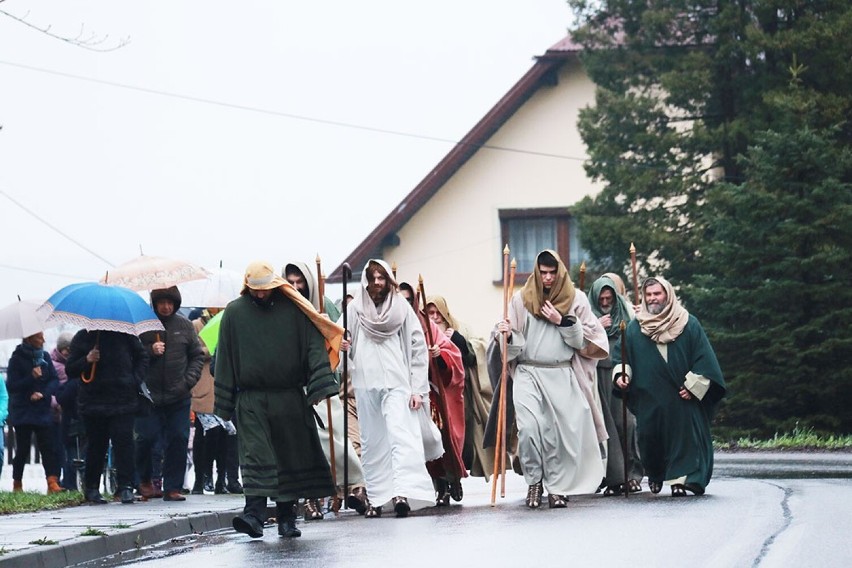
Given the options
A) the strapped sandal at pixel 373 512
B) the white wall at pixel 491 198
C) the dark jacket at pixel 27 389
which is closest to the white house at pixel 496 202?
the white wall at pixel 491 198

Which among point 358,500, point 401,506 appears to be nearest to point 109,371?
point 358,500

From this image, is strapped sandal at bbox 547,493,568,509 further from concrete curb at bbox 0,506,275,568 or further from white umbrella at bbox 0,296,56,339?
white umbrella at bbox 0,296,56,339

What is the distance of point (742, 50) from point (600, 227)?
4.03 meters

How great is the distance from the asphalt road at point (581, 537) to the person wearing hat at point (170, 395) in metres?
1.97

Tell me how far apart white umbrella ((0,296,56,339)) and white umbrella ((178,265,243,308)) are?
5.64 ft

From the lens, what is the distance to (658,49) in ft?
110

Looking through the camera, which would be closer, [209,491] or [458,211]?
[209,491]

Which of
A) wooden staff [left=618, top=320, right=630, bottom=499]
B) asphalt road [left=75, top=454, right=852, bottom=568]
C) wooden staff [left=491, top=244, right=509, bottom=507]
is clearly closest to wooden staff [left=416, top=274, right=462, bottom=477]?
wooden staff [left=491, top=244, right=509, bottom=507]

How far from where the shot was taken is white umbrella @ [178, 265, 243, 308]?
19938 millimetres

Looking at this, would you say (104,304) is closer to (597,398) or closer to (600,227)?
(597,398)

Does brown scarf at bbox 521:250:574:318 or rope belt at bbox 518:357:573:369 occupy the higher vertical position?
brown scarf at bbox 521:250:574:318

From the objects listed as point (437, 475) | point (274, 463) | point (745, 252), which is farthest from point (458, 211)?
point (274, 463)

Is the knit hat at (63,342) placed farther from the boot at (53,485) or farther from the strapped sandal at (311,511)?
the strapped sandal at (311,511)

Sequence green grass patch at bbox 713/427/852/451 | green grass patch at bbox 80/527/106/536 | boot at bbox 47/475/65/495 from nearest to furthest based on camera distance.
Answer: green grass patch at bbox 80/527/106/536
boot at bbox 47/475/65/495
green grass patch at bbox 713/427/852/451
